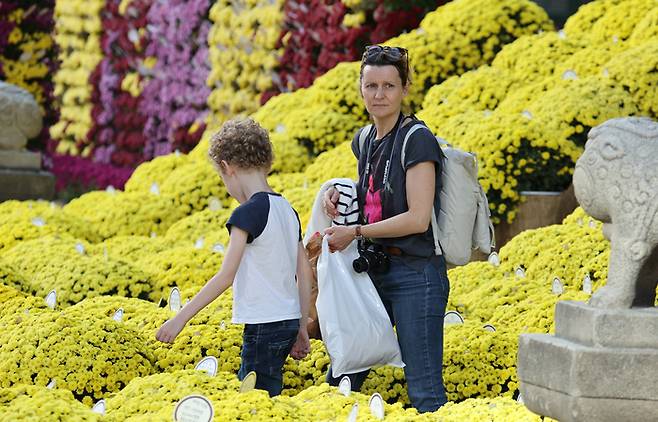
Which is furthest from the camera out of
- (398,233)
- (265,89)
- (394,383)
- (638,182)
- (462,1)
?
(265,89)

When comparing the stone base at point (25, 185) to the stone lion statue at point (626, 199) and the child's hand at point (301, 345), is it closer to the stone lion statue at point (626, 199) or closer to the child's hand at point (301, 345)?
the child's hand at point (301, 345)

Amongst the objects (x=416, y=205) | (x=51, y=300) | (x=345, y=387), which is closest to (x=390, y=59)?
(x=416, y=205)

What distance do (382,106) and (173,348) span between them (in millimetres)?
1516

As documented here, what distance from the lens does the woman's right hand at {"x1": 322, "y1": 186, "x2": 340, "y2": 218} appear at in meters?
4.78

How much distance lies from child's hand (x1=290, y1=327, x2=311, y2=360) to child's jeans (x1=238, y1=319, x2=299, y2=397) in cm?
4

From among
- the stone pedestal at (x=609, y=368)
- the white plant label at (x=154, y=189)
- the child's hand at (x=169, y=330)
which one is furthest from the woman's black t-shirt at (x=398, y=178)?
the white plant label at (x=154, y=189)

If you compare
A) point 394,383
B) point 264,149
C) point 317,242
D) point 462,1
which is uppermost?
point 462,1

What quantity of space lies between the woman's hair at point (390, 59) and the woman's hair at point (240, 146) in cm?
45

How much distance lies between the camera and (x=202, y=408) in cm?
396

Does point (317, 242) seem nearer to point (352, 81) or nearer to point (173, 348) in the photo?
point (173, 348)

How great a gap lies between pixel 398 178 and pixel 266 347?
2.56 ft

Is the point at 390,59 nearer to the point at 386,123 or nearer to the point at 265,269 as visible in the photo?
the point at 386,123

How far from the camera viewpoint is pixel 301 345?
4770mm

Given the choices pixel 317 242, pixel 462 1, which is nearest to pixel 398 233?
pixel 317 242
